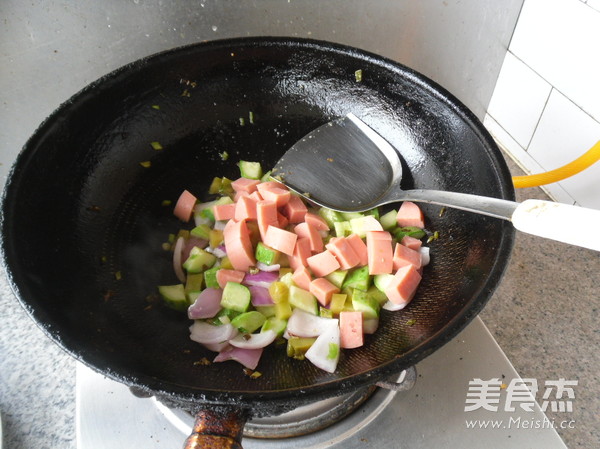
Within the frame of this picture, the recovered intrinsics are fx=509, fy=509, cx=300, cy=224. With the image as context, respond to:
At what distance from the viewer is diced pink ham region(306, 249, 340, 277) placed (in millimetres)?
792

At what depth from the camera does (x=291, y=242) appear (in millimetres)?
811

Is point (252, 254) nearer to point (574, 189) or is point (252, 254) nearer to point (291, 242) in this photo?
point (291, 242)

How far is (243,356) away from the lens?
0.74 meters

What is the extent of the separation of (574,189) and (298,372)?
696 millimetres

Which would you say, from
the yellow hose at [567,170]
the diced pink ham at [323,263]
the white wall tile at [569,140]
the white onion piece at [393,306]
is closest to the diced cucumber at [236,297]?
the diced pink ham at [323,263]

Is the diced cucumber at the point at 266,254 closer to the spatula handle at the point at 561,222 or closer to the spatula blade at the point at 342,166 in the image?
the spatula blade at the point at 342,166

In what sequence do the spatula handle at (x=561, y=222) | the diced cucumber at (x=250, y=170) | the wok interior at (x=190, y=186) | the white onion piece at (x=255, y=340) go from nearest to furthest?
the spatula handle at (x=561, y=222)
the wok interior at (x=190, y=186)
the white onion piece at (x=255, y=340)
the diced cucumber at (x=250, y=170)

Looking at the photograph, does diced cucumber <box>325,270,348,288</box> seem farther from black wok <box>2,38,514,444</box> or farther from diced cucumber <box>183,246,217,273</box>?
diced cucumber <box>183,246,217,273</box>

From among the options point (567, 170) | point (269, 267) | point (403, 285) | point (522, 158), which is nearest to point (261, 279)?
point (269, 267)

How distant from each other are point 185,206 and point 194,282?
15 centimetres

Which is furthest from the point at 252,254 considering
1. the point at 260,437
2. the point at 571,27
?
the point at 571,27

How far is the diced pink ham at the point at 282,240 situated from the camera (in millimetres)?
809

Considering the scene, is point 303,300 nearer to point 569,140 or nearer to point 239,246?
point 239,246

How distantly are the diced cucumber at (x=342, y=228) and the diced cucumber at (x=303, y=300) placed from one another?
128 mm
